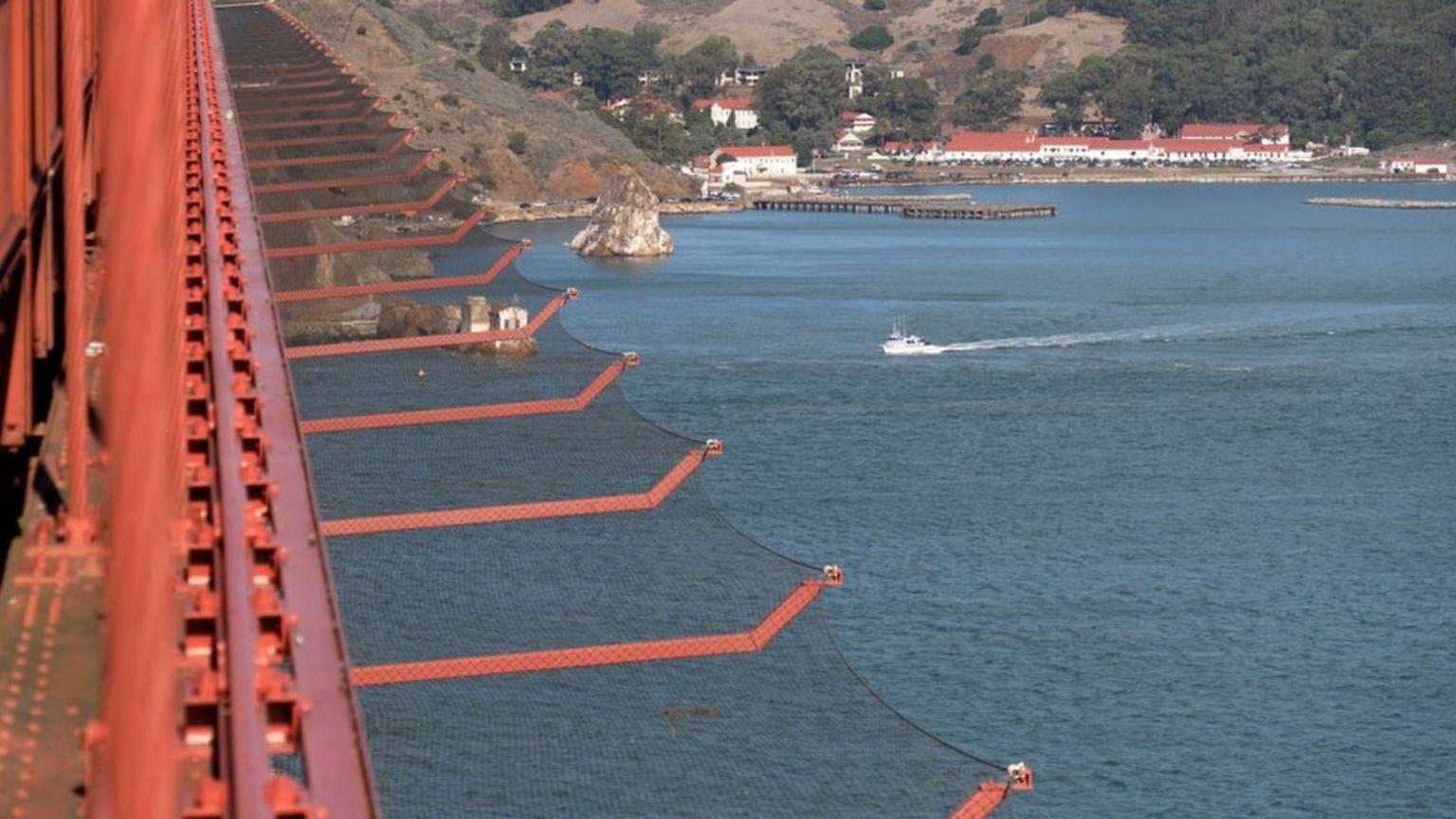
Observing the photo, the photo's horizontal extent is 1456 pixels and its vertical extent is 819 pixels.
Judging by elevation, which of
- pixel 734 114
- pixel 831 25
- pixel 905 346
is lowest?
pixel 905 346

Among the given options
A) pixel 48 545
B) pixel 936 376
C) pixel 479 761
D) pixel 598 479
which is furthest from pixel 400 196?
pixel 936 376

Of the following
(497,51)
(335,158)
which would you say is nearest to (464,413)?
(335,158)

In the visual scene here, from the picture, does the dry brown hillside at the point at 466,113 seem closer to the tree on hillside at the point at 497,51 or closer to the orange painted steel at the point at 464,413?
the tree on hillside at the point at 497,51

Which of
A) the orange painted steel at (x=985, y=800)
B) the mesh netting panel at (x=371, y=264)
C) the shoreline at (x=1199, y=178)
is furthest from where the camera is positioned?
the shoreline at (x=1199, y=178)

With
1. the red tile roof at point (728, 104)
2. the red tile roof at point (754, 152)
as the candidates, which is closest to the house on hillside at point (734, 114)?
the red tile roof at point (728, 104)

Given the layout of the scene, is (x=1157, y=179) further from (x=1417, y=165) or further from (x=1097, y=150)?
(x=1417, y=165)
